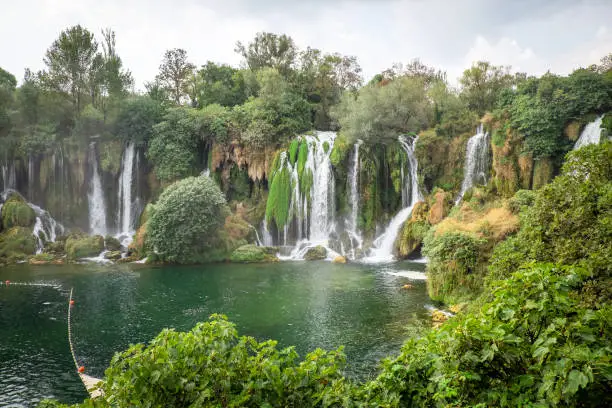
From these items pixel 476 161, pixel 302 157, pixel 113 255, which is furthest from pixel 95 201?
pixel 476 161

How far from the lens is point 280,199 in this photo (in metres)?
36.4

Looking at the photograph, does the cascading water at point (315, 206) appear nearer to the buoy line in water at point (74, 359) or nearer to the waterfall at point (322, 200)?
the waterfall at point (322, 200)

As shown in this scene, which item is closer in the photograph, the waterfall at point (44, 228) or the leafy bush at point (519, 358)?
the leafy bush at point (519, 358)

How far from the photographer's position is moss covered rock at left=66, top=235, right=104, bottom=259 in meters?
33.5

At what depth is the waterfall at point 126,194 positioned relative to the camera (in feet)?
132

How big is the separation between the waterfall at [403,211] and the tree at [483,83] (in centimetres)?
692

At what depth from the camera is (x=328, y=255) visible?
3325 cm

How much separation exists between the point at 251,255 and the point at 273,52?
29131mm

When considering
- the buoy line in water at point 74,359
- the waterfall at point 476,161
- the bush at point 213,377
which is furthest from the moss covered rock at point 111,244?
the bush at point 213,377

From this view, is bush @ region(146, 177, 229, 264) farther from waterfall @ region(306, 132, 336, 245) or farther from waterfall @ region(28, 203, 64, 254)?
waterfall @ region(28, 203, 64, 254)

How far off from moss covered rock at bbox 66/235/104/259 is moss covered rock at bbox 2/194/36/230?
4301 millimetres

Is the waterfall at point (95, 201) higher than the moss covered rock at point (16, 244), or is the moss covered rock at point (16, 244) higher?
the waterfall at point (95, 201)

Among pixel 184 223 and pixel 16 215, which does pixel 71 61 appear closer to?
pixel 16 215

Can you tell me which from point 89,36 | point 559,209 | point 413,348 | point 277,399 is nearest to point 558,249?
point 559,209
